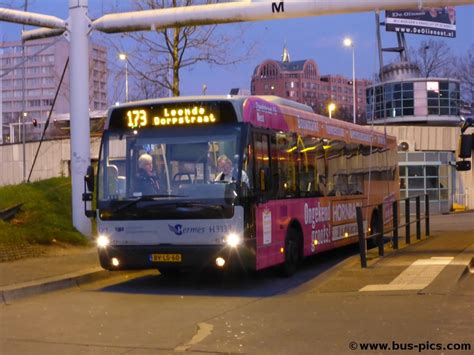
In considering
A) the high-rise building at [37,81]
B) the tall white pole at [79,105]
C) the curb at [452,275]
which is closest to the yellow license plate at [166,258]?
the curb at [452,275]

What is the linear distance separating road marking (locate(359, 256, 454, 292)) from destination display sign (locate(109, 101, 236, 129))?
3.54 m

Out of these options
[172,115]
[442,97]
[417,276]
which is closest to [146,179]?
[172,115]

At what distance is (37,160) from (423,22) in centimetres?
3896

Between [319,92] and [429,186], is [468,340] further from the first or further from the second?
[319,92]

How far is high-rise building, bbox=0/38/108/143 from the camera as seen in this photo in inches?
1073

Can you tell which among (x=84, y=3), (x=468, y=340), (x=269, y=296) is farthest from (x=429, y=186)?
(x=468, y=340)

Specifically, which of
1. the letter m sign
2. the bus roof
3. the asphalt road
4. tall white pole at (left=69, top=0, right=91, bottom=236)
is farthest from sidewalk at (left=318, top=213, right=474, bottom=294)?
tall white pole at (left=69, top=0, right=91, bottom=236)

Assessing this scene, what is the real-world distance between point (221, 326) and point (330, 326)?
1.32 m

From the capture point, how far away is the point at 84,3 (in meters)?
17.4

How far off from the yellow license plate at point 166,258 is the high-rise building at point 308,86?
78.3 metres

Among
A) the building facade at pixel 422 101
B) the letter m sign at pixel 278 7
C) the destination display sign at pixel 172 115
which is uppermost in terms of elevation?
the building facade at pixel 422 101

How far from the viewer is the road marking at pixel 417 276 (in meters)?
11.0

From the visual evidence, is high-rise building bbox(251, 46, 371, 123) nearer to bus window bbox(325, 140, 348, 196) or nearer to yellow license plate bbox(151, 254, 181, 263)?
bus window bbox(325, 140, 348, 196)

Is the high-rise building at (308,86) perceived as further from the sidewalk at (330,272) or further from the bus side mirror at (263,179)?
the bus side mirror at (263,179)
